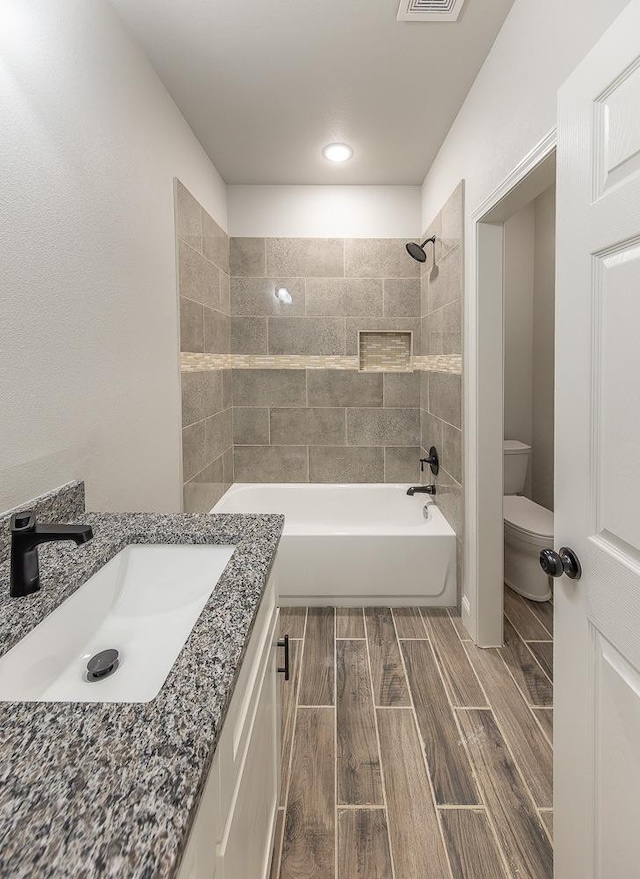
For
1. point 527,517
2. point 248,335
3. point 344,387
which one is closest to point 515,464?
point 527,517

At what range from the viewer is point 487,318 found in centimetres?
220

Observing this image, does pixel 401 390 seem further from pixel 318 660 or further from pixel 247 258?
pixel 318 660

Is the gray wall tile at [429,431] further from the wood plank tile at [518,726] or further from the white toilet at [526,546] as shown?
the wood plank tile at [518,726]

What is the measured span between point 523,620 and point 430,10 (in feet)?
9.03

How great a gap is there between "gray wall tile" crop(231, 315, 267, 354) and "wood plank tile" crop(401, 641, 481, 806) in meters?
2.28

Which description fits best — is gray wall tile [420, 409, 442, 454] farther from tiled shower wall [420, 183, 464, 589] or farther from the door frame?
the door frame

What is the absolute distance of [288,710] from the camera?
1876mm

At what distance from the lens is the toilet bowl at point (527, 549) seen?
266 centimetres

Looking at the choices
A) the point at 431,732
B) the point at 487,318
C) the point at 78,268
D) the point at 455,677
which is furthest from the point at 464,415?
the point at 78,268

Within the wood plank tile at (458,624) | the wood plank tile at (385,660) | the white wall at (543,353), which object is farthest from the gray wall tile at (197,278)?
the white wall at (543,353)

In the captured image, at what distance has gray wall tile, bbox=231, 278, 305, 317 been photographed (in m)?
3.46

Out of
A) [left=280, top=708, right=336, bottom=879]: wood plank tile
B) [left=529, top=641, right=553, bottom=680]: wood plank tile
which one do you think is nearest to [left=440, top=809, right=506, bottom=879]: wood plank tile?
[left=280, top=708, right=336, bottom=879]: wood plank tile

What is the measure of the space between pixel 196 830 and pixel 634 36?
1.35 m

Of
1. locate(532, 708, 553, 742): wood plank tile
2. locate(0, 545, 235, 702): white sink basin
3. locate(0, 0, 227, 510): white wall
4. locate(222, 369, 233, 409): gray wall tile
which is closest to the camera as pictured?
locate(0, 545, 235, 702): white sink basin
